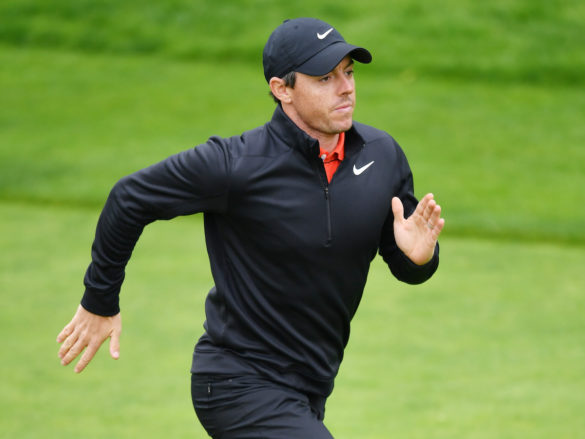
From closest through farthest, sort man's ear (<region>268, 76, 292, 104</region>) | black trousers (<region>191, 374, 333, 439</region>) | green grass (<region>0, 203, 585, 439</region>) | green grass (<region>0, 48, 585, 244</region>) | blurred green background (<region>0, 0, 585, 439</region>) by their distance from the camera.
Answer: black trousers (<region>191, 374, 333, 439</region>) → man's ear (<region>268, 76, 292, 104</region>) → green grass (<region>0, 203, 585, 439</region>) → blurred green background (<region>0, 0, 585, 439</region>) → green grass (<region>0, 48, 585, 244</region>)

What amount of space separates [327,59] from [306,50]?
8 cm

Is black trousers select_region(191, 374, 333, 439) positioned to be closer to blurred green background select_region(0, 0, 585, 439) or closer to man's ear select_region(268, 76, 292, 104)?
man's ear select_region(268, 76, 292, 104)

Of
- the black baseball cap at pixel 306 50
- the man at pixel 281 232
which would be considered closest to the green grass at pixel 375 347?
the man at pixel 281 232

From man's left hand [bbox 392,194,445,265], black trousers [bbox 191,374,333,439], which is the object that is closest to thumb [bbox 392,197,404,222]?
man's left hand [bbox 392,194,445,265]

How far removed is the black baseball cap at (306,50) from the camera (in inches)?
135

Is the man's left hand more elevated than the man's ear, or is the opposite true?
the man's ear

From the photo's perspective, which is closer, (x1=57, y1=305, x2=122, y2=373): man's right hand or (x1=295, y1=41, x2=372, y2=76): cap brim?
(x1=295, y1=41, x2=372, y2=76): cap brim

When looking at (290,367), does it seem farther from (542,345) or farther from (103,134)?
(103,134)

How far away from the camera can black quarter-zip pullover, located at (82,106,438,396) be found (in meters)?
3.45

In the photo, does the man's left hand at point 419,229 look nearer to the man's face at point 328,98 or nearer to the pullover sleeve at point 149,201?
the man's face at point 328,98

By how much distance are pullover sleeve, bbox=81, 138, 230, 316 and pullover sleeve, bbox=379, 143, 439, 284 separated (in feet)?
1.99

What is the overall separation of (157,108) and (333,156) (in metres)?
9.21

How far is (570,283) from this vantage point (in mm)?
7441

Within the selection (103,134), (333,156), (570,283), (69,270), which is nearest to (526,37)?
(103,134)
